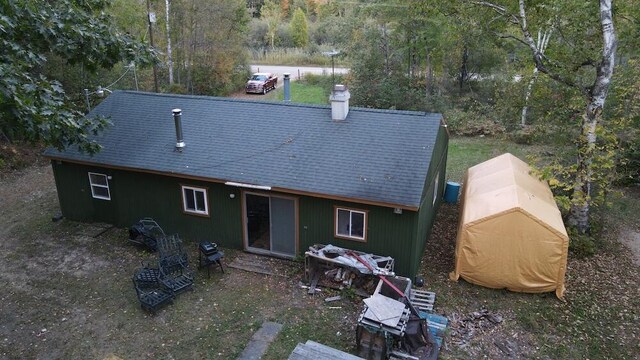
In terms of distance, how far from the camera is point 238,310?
10.1m

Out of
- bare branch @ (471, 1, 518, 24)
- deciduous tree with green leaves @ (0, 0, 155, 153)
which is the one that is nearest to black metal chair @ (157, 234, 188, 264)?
deciduous tree with green leaves @ (0, 0, 155, 153)

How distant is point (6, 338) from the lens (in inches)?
363

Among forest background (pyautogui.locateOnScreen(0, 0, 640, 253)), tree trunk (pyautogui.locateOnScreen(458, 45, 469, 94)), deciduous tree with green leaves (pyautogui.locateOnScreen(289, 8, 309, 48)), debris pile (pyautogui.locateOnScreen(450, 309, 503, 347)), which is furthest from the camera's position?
deciduous tree with green leaves (pyautogui.locateOnScreen(289, 8, 309, 48))

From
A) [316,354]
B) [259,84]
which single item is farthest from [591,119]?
[259,84]

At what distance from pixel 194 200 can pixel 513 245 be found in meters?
7.99

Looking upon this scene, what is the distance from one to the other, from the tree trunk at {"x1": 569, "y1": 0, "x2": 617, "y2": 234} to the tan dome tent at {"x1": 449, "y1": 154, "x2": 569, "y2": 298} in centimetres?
186

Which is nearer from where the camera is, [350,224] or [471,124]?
[350,224]

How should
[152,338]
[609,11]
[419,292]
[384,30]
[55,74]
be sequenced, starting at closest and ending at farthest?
[152,338]
[419,292]
[609,11]
[55,74]
[384,30]

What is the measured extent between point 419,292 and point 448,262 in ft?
6.25

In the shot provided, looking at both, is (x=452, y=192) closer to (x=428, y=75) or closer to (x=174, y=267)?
(x=174, y=267)

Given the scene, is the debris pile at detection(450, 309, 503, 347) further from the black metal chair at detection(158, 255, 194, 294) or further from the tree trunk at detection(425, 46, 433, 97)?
the tree trunk at detection(425, 46, 433, 97)

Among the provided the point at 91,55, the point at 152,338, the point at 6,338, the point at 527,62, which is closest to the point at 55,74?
the point at 91,55

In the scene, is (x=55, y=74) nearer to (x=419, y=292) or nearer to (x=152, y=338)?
(x=152, y=338)

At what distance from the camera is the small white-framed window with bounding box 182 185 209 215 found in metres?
12.2
